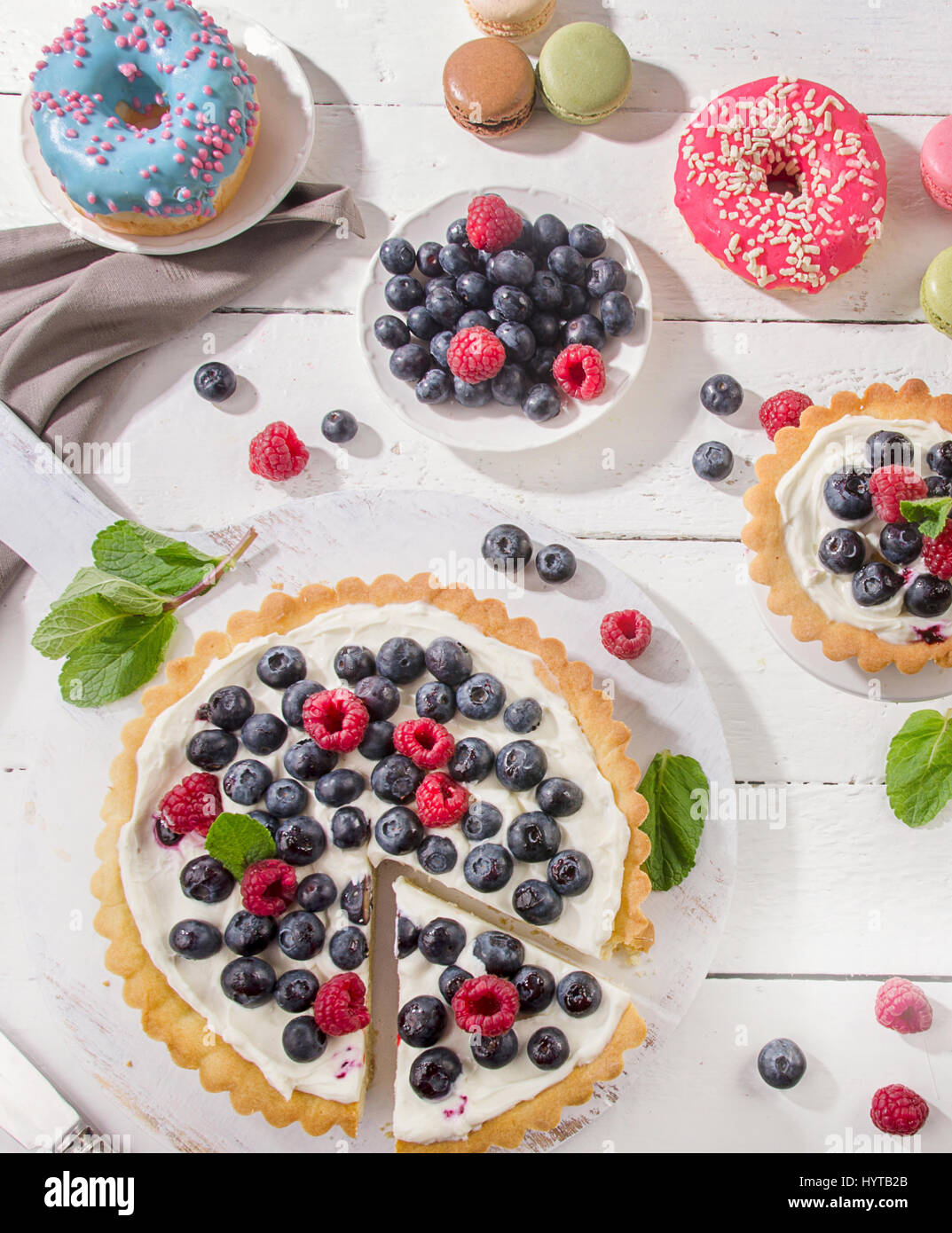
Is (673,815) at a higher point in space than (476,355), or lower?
lower

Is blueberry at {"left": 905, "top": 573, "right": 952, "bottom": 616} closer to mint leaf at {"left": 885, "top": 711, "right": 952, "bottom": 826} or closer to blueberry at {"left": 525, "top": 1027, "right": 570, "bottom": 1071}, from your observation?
mint leaf at {"left": 885, "top": 711, "right": 952, "bottom": 826}

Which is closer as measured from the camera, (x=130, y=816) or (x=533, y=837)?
(x=533, y=837)

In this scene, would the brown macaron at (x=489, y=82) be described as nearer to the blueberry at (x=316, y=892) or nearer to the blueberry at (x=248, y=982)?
the blueberry at (x=316, y=892)

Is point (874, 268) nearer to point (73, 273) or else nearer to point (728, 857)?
point (728, 857)

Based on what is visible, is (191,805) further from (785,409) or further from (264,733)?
(785,409)

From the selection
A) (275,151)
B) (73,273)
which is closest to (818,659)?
(275,151)

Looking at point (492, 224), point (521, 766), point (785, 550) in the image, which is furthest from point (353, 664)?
point (492, 224)
